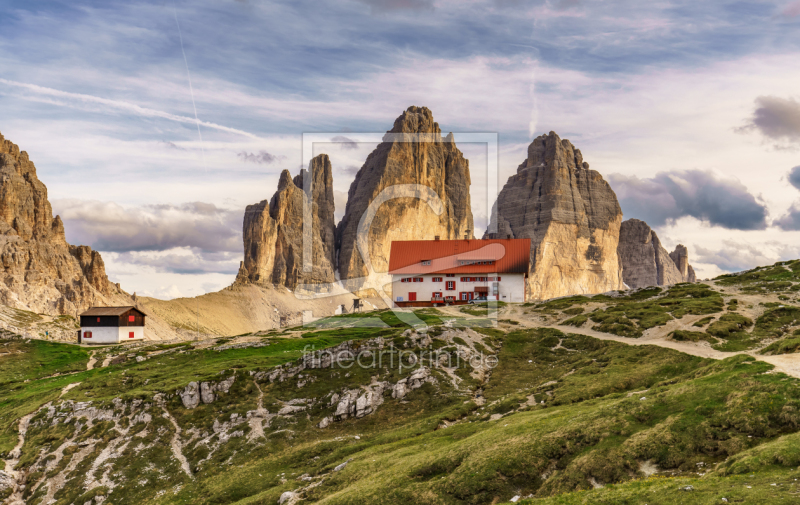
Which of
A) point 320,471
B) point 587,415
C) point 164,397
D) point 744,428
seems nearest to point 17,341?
point 164,397

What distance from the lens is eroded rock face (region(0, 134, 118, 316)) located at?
166875 millimetres

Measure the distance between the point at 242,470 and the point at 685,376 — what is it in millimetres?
33653

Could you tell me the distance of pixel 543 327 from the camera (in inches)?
2758

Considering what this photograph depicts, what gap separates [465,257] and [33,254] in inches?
6204

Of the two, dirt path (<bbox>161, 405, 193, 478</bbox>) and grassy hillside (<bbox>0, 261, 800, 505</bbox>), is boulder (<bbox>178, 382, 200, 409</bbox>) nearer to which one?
grassy hillside (<bbox>0, 261, 800, 505</bbox>)

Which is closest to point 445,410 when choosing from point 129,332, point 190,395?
point 190,395

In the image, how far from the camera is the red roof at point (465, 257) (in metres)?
100

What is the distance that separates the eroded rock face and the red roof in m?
127

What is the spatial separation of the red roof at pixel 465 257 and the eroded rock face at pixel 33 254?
127m

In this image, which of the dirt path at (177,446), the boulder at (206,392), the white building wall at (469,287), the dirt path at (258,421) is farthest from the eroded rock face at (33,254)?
the dirt path at (258,421)

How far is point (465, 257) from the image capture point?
335 ft

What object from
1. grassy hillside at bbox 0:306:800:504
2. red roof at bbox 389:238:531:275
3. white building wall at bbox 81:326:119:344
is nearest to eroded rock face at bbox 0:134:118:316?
white building wall at bbox 81:326:119:344

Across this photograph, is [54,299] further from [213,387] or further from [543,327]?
[543,327]

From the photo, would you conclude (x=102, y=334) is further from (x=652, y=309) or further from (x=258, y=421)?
(x=652, y=309)
